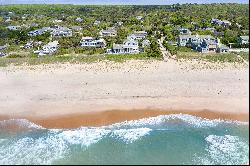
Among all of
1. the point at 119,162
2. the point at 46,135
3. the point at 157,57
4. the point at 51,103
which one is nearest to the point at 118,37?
the point at 157,57

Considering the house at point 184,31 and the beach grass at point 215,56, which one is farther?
the house at point 184,31

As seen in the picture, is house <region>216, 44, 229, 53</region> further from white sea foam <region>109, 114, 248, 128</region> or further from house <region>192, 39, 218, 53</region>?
white sea foam <region>109, 114, 248, 128</region>

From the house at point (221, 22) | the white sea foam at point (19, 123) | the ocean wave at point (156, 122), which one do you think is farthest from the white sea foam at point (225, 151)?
the house at point (221, 22)

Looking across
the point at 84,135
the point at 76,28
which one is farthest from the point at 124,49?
the point at 84,135

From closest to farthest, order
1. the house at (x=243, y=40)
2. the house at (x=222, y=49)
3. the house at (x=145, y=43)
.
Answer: the house at (x=222, y=49) → the house at (x=243, y=40) → the house at (x=145, y=43)

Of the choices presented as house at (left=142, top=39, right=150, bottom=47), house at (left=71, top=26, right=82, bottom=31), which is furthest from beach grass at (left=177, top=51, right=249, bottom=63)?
house at (left=71, top=26, right=82, bottom=31)

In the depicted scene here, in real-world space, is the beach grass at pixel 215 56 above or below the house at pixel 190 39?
below

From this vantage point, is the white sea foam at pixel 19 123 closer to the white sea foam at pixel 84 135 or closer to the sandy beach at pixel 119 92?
the sandy beach at pixel 119 92

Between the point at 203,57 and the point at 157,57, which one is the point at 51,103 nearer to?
the point at 157,57
